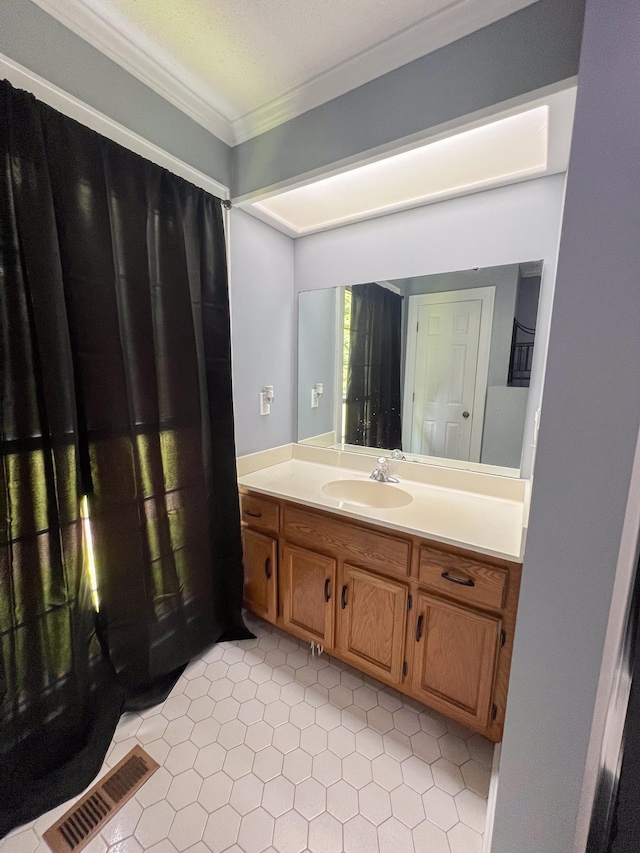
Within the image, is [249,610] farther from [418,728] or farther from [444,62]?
[444,62]

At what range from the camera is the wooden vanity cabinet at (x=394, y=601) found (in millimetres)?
1175

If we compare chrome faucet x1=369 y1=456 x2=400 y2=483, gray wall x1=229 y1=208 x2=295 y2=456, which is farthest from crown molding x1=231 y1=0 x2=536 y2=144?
chrome faucet x1=369 y1=456 x2=400 y2=483

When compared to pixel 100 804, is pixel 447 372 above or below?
above

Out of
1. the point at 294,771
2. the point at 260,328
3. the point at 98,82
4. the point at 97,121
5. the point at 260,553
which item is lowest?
the point at 294,771

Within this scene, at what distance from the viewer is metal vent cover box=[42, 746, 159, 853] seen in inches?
39.8

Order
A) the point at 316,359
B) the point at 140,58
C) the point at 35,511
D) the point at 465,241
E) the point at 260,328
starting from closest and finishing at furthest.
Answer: the point at 35,511 < the point at 140,58 < the point at 465,241 < the point at 260,328 < the point at 316,359

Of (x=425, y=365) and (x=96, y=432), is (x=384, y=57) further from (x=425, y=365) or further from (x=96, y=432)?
(x=96, y=432)

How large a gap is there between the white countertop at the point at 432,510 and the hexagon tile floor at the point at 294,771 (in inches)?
32.3

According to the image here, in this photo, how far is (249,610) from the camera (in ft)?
6.07

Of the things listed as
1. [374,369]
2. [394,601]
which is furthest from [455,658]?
[374,369]

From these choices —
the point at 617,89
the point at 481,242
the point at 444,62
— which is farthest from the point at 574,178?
the point at 481,242

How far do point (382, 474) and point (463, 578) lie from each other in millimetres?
659

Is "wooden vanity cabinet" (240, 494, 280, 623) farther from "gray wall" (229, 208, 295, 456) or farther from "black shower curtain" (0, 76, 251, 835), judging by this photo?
"gray wall" (229, 208, 295, 456)

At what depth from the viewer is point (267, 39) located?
113 cm
